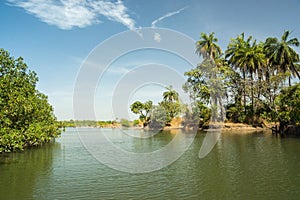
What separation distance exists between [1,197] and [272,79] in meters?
40.5

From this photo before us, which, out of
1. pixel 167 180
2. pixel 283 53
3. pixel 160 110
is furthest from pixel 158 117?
pixel 167 180

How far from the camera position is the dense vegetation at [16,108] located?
20.7m

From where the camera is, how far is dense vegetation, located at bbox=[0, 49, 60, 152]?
2070 cm

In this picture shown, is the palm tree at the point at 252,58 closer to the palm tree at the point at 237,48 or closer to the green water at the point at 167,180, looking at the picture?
the palm tree at the point at 237,48

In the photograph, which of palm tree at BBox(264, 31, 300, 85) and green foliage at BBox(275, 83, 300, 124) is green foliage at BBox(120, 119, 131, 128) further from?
green foliage at BBox(275, 83, 300, 124)

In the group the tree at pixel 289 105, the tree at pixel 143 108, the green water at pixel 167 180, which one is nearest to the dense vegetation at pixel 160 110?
the tree at pixel 143 108

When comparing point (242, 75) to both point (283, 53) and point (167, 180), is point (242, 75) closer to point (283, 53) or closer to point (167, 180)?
point (283, 53)

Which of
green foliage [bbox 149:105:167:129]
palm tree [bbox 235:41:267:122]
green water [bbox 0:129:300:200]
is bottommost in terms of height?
green water [bbox 0:129:300:200]

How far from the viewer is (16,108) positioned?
72.6 feet

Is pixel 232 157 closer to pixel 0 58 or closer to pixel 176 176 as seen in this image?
pixel 176 176

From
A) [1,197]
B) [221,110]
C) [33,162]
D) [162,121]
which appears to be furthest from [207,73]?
[1,197]

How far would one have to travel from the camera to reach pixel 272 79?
42.0 meters

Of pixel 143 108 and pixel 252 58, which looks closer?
pixel 252 58

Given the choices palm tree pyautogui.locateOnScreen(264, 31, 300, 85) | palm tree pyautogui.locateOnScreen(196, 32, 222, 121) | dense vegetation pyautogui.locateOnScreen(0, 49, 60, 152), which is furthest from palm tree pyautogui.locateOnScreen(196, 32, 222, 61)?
dense vegetation pyautogui.locateOnScreen(0, 49, 60, 152)
